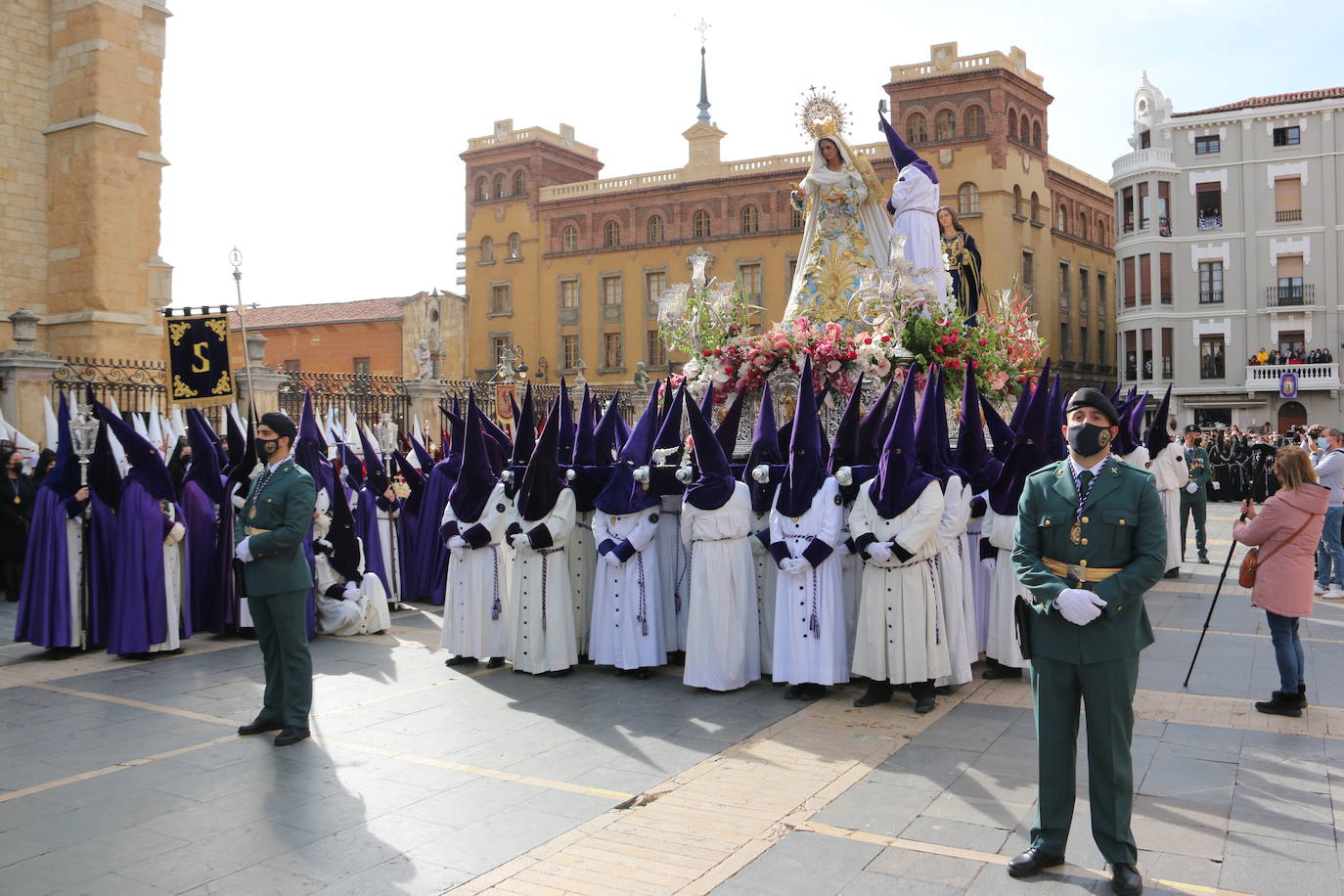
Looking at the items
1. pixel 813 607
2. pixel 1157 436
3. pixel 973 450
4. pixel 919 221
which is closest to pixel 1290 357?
pixel 1157 436

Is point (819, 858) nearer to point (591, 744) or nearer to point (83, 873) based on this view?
point (591, 744)

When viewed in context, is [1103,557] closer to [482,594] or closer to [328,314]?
[482,594]

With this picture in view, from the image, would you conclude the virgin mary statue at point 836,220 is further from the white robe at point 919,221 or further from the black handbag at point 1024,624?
the black handbag at point 1024,624

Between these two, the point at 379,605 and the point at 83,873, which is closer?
the point at 83,873

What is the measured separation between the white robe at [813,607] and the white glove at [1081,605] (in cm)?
320

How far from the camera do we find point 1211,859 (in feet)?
15.1

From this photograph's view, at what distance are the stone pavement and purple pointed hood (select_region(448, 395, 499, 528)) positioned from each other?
4.59 feet

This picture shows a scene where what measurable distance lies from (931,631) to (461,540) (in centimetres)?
387

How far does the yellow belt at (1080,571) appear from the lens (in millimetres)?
4531

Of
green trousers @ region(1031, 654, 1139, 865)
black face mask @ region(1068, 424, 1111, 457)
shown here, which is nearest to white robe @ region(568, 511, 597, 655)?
green trousers @ region(1031, 654, 1139, 865)

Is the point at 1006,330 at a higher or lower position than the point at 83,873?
higher

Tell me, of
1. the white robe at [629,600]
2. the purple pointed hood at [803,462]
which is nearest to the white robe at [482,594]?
the white robe at [629,600]

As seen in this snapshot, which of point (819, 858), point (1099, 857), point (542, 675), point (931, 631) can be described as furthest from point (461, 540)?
point (1099, 857)

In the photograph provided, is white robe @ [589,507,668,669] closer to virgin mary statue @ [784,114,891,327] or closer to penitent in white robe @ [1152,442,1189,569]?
virgin mary statue @ [784,114,891,327]
